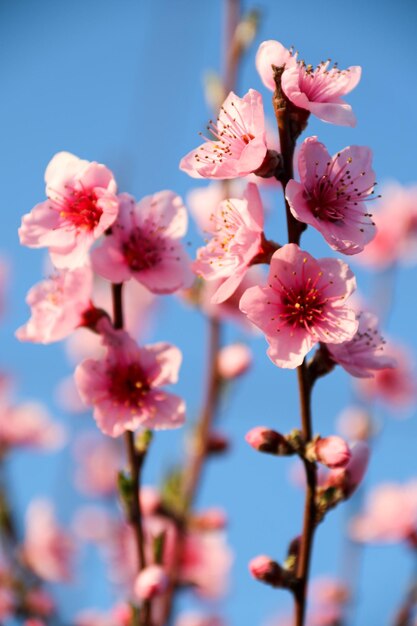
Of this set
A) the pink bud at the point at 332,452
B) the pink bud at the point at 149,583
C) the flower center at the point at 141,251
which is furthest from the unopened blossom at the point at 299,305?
the pink bud at the point at 149,583

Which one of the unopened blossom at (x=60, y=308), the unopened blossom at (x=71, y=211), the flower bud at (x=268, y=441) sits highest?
the unopened blossom at (x=71, y=211)

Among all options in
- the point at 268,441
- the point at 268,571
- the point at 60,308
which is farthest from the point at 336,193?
the point at 268,571

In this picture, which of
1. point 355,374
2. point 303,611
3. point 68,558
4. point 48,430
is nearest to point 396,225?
point 48,430

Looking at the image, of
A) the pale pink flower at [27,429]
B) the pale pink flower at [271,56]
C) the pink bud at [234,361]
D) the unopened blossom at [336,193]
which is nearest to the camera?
the unopened blossom at [336,193]

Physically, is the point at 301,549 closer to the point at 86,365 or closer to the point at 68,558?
the point at 86,365

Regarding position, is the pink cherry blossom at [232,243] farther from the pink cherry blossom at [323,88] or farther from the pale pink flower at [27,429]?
the pale pink flower at [27,429]

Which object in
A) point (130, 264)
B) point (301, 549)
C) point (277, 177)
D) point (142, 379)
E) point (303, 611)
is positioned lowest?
point (303, 611)

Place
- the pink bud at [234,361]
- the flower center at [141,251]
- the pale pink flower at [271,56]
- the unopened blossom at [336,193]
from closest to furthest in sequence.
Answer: the unopened blossom at [336,193]
the pale pink flower at [271,56]
the flower center at [141,251]
the pink bud at [234,361]
